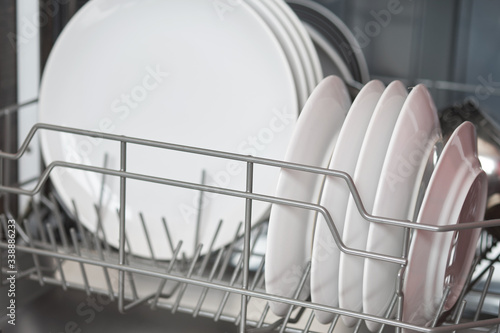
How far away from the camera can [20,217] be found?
928mm

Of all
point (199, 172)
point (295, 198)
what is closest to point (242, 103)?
point (199, 172)

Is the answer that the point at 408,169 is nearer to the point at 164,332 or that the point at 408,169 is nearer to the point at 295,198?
the point at 295,198

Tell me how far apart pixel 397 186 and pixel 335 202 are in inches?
2.1

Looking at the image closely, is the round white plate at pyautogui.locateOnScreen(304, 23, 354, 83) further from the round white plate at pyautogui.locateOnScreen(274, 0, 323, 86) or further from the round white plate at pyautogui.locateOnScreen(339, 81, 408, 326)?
the round white plate at pyautogui.locateOnScreen(339, 81, 408, 326)

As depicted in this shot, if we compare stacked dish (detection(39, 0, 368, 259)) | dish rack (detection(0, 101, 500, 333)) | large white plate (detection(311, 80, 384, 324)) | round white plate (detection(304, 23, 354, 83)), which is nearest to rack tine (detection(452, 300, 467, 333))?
dish rack (detection(0, 101, 500, 333))

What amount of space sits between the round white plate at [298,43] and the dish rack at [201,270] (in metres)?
0.14

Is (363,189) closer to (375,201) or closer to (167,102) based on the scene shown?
(375,201)

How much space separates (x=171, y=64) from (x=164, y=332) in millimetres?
299

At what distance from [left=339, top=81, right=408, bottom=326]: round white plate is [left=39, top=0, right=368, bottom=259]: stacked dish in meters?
0.16

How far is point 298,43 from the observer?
0.74 metres

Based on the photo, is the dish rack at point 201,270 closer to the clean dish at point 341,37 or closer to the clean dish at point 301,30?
the clean dish at point 301,30

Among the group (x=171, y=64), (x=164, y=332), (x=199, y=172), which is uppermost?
(x=171, y=64)

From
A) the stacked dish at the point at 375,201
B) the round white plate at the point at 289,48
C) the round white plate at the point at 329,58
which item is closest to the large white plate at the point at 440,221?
the stacked dish at the point at 375,201

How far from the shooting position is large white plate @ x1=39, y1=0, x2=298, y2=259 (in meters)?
0.75
